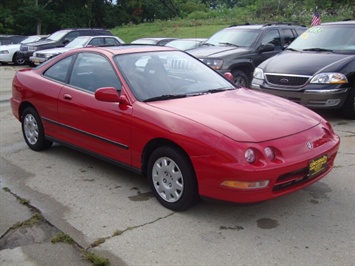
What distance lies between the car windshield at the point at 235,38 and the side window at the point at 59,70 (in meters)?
5.64

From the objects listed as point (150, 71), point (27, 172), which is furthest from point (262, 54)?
point (27, 172)

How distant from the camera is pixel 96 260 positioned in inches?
123

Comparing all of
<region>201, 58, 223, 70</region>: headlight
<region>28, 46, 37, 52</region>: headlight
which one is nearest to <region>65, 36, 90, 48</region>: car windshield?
<region>28, 46, 37, 52</region>: headlight

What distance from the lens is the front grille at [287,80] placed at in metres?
7.18

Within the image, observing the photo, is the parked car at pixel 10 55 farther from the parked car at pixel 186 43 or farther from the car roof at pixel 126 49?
the car roof at pixel 126 49

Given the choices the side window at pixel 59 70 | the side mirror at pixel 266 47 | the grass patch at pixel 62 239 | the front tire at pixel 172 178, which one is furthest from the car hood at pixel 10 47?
the grass patch at pixel 62 239

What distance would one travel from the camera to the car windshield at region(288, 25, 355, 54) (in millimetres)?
7867

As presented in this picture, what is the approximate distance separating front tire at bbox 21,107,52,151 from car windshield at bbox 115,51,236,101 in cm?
167

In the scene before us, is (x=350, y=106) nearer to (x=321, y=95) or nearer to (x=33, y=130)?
(x=321, y=95)

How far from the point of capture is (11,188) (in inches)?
179

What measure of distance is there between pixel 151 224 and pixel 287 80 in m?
4.54

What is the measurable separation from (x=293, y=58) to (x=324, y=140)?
160 inches

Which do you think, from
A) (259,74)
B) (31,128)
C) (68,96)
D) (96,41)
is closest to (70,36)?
(96,41)

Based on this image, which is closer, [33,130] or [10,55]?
[33,130]
